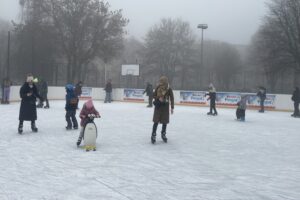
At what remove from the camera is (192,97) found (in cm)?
2730

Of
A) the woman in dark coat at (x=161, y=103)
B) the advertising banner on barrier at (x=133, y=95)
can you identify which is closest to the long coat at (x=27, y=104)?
the woman in dark coat at (x=161, y=103)

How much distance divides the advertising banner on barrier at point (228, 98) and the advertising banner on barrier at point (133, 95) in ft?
18.2

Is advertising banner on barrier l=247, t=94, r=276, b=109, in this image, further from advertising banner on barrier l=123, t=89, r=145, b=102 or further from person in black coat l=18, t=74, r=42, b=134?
person in black coat l=18, t=74, r=42, b=134

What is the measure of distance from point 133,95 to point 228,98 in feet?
22.8

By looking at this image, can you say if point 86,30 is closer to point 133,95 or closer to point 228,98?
point 133,95

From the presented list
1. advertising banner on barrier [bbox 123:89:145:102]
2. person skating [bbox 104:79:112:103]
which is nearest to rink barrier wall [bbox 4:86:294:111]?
advertising banner on barrier [bbox 123:89:145:102]

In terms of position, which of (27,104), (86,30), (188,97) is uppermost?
(86,30)

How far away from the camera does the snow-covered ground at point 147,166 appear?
5.55 metres

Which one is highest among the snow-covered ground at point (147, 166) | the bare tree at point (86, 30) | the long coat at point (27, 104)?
the bare tree at point (86, 30)

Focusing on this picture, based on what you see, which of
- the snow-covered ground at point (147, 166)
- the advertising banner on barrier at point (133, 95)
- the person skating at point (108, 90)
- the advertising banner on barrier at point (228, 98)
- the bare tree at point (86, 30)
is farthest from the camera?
the bare tree at point (86, 30)

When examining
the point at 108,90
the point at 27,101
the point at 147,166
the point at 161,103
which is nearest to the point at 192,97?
the point at 108,90

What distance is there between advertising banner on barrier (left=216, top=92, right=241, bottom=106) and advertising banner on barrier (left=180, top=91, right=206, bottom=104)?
1.02 metres

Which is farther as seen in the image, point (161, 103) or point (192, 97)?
point (192, 97)

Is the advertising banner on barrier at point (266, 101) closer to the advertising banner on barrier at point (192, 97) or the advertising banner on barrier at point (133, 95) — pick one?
the advertising banner on barrier at point (192, 97)
